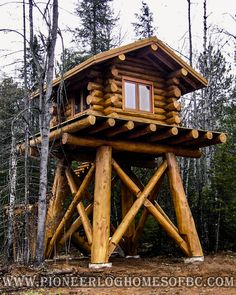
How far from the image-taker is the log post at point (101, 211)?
36.3ft

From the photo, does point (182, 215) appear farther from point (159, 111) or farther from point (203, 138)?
point (159, 111)

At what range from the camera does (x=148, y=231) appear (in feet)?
57.8

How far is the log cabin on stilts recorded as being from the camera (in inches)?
460

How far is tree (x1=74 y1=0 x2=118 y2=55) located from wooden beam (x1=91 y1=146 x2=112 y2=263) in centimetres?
1516

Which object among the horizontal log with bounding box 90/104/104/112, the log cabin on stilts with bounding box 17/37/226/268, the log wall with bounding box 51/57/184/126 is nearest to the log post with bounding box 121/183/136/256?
the log cabin on stilts with bounding box 17/37/226/268

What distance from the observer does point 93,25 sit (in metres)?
26.7

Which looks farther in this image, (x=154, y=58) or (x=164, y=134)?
(x=154, y=58)

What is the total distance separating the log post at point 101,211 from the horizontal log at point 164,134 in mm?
1535

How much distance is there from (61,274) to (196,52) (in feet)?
77.0

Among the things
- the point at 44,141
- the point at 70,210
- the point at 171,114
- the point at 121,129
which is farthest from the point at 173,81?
the point at 70,210

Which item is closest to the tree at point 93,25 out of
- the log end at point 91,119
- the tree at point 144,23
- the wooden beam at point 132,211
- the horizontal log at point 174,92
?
the tree at point 144,23

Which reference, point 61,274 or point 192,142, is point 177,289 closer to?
point 61,274

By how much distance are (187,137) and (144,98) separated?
1847 millimetres

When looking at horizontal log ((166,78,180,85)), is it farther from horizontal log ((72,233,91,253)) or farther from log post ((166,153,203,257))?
horizontal log ((72,233,91,253))
